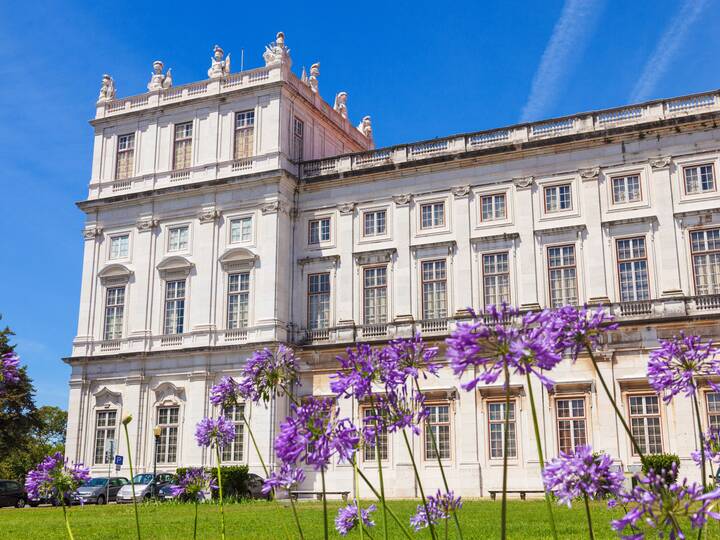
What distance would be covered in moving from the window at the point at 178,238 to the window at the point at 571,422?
1762 cm

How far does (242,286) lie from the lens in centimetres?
3612

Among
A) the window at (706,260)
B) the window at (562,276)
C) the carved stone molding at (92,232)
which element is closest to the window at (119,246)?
the carved stone molding at (92,232)

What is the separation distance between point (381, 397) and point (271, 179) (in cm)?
3063

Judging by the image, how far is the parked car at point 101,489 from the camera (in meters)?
33.4

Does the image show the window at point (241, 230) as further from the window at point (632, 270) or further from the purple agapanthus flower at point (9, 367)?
the purple agapanthus flower at point (9, 367)

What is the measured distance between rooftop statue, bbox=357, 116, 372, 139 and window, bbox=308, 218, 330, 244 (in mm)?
10464

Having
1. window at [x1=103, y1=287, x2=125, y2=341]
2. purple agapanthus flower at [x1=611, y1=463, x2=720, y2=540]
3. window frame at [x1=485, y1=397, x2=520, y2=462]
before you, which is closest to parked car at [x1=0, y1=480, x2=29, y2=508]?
window at [x1=103, y1=287, x2=125, y2=341]

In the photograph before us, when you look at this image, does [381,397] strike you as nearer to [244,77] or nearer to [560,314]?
[560,314]

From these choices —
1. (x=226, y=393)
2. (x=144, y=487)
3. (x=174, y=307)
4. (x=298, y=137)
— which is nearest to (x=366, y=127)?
(x=298, y=137)

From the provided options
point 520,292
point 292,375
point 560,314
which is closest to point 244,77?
point 520,292

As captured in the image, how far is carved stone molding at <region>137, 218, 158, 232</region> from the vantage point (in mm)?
38375

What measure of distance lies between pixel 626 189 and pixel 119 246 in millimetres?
22476

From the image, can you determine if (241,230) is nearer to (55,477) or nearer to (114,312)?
(114,312)

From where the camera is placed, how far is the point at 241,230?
1442 inches
